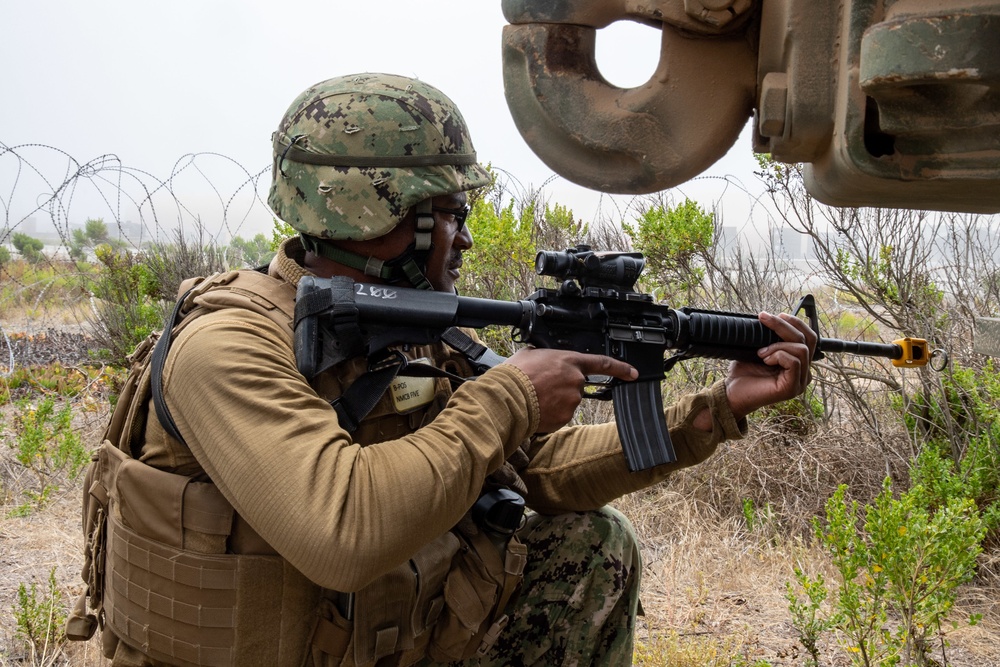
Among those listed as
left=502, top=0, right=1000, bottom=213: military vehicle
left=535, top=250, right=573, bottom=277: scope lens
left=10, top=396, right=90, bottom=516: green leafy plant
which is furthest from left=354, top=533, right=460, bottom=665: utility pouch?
left=10, top=396, right=90, bottom=516: green leafy plant

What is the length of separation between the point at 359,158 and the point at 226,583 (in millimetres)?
1102

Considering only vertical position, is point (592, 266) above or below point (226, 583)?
above

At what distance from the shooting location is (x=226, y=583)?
198cm

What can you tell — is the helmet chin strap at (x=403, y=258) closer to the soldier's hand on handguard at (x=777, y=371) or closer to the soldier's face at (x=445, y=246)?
the soldier's face at (x=445, y=246)

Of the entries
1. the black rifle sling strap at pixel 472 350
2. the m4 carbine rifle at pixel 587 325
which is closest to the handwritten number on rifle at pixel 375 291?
the m4 carbine rifle at pixel 587 325

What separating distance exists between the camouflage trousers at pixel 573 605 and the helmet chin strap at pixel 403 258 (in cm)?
88

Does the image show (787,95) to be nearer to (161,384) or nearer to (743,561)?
(161,384)

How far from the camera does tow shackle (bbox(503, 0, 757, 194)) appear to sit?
1552mm

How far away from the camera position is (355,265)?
229 cm

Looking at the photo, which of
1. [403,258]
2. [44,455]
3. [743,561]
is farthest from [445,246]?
[44,455]

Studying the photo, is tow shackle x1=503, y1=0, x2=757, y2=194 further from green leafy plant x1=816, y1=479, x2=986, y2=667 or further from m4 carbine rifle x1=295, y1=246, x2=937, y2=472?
green leafy plant x1=816, y1=479, x2=986, y2=667

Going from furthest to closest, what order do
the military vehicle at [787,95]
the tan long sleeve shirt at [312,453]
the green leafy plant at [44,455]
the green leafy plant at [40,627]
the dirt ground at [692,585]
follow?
the green leafy plant at [44,455]
the dirt ground at [692,585]
the green leafy plant at [40,627]
the tan long sleeve shirt at [312,453]
the military vehicle at [787,95]

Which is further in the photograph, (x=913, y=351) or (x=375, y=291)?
(x=913, y=351)

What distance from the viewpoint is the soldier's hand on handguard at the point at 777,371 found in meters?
2.44
